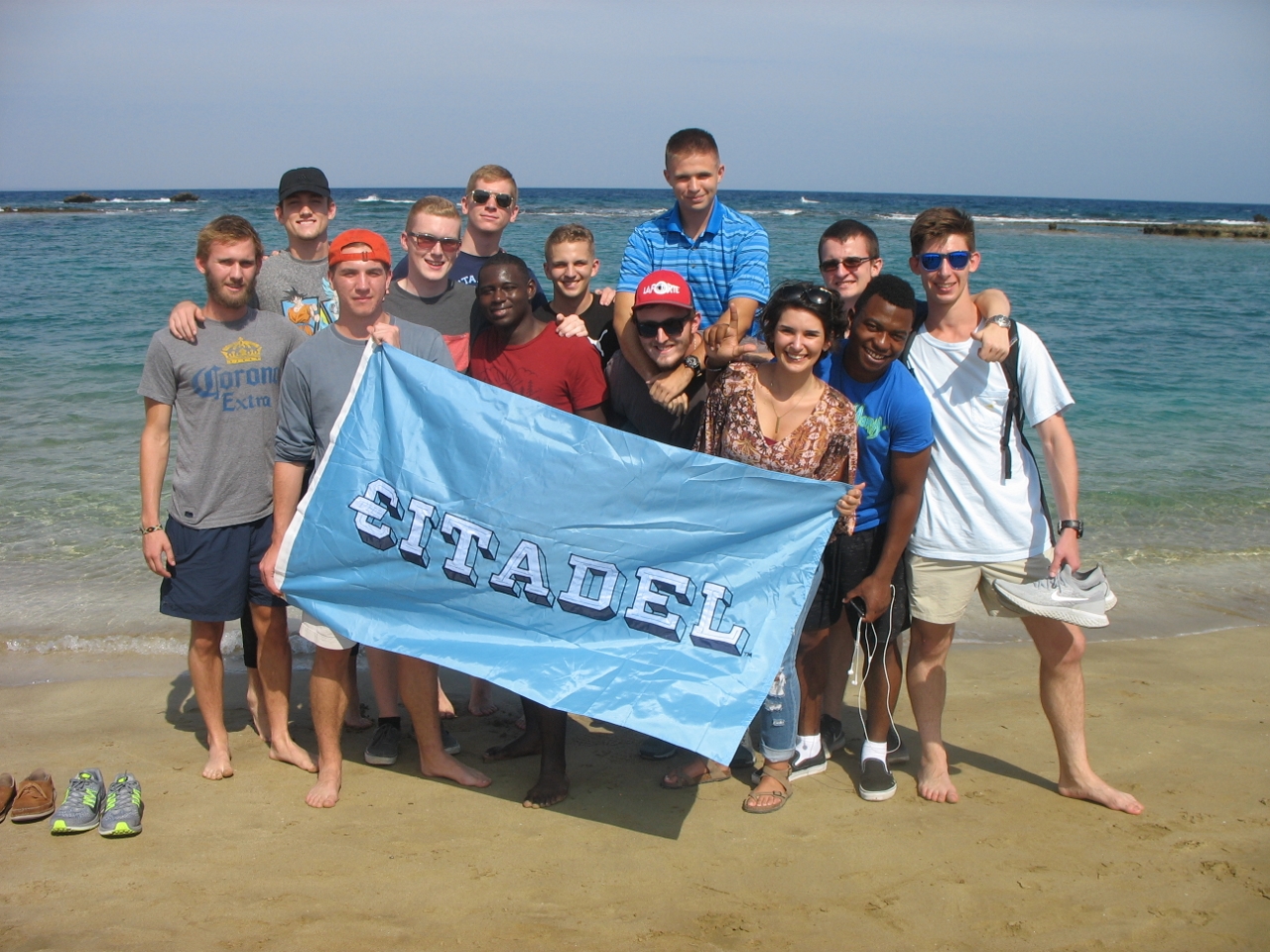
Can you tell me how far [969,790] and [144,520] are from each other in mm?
3615

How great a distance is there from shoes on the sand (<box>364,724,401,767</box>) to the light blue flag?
791mm

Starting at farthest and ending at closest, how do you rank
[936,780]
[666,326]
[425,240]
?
1. [425,240]
2. [936,780]
3. [666,326]

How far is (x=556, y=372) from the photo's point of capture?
407 centimetres

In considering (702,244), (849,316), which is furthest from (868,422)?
(702,244)

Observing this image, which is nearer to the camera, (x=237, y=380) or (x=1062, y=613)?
(x=1062, y=613)

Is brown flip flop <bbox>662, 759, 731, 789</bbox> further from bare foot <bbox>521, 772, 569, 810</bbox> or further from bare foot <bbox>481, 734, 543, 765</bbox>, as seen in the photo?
bare foot <bbox>481, 734, 543, 765</bbox>

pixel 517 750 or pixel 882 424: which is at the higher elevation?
pixel 882 424

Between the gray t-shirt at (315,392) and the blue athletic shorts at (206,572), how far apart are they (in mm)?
502

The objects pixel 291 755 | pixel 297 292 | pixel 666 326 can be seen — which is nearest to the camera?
pixel 666 326

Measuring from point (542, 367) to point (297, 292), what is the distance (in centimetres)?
142

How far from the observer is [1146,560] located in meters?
7.61

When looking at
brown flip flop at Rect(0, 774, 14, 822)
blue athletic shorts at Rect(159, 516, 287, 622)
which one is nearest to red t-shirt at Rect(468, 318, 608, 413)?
blue athletic shorts at Rect(159, 516, 287, 622)

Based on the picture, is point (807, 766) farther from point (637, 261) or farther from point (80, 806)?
point (80, 806)

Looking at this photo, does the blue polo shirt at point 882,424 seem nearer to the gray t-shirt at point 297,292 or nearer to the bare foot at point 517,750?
the bare foot at point 517,750
